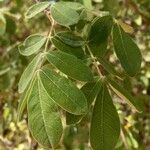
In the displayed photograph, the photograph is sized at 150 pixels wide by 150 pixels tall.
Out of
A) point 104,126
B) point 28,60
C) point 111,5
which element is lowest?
point 28,60

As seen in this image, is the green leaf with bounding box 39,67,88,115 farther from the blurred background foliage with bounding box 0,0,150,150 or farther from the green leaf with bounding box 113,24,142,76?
the blurred background foliage with bounding box 0,0,150,150

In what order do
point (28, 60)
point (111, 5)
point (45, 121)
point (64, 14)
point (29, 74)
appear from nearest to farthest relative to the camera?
point (45, 121) → point (29, 74) → point (64, 14) → point (111, 5) → point (28, 60)

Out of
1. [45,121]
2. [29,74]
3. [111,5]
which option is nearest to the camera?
[45,121]

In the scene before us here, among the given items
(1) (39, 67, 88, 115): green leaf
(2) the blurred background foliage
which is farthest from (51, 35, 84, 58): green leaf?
(2) the blurred background foliage

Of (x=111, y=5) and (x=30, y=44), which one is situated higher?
(x=30, y=44)

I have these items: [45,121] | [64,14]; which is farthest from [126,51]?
[45,121]

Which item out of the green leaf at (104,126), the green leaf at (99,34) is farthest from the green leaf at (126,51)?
the green leaf at (104,126)

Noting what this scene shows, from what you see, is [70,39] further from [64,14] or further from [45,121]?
[45,121]

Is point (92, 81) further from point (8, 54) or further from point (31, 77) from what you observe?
point (8, 54)
